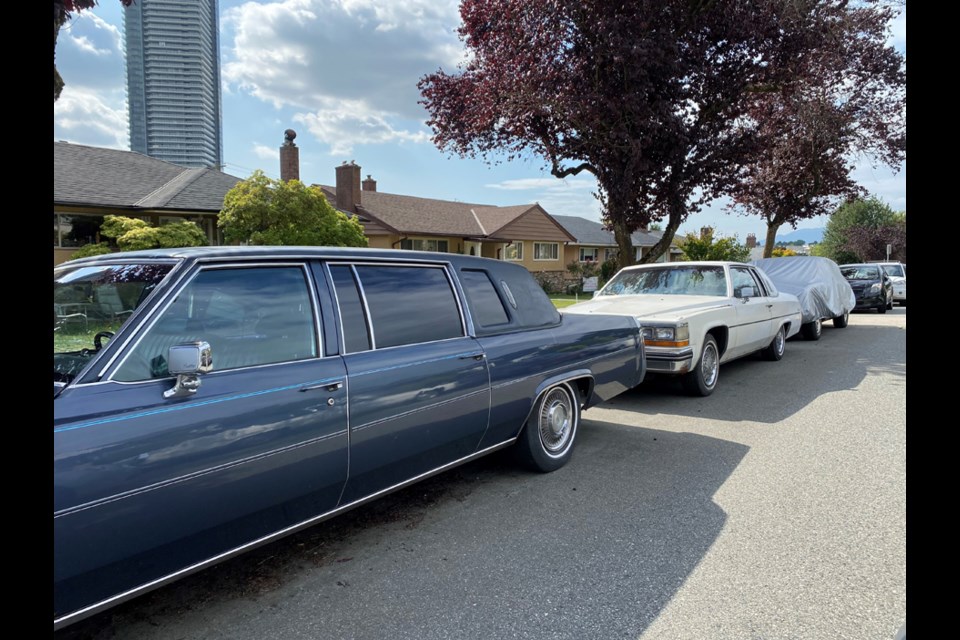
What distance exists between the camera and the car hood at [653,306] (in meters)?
7.07

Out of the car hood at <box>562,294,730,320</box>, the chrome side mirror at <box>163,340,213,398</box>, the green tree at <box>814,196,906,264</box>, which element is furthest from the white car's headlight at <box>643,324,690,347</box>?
the green tree at <box>814,196,906,264</box>

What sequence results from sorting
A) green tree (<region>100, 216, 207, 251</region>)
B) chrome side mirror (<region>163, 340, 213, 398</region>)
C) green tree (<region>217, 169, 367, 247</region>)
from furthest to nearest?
1. green tree (<region>217, 169, 367, 247</region>)
2. green tree (<region>100, 216, 207, 251</region>)
3. chrome side mirror (<region>163, 340, 213, 398</region>)

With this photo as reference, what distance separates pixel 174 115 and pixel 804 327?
30609 mm

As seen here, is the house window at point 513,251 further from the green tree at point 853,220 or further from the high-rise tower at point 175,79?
the green tree at point 853,220

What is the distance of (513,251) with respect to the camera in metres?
34.6

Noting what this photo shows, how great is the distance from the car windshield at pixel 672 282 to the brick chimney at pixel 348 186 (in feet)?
71.0

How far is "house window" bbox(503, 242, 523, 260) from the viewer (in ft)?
112

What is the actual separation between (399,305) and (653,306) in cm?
479

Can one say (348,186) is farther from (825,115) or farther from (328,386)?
(328,386)

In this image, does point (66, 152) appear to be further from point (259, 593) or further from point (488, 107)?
point (259, 593)

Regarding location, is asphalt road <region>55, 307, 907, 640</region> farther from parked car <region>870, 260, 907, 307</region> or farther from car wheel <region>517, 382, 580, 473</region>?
parked car <region>870, 260, 907, 307</region>

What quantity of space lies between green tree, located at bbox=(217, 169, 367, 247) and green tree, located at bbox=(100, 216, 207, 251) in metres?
1.04
